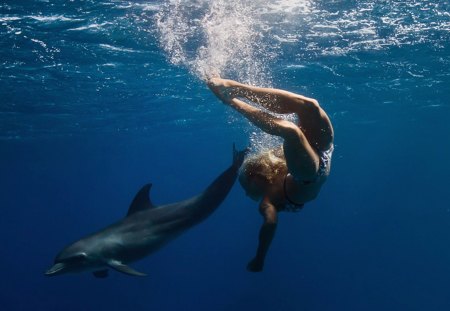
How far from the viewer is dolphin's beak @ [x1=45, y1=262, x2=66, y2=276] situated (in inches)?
343

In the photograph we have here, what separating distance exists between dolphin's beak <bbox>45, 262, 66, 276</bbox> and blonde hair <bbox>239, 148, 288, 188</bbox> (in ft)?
17.3

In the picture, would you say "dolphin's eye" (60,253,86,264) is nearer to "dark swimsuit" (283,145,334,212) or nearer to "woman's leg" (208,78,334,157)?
"dark swimsuit" (283,145,334,212)

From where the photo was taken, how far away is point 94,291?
4541 cm

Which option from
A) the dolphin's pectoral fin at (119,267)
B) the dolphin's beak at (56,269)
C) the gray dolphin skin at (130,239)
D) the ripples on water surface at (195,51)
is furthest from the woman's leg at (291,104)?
the ripples on water surface at (195,51)

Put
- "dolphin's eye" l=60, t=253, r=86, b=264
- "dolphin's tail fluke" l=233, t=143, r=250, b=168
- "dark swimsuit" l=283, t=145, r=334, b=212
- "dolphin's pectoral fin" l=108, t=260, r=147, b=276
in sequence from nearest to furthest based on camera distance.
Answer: "dark swimsuit" l=283, t=145, r=334, b=212 → "dolphin's tail fluke" l=233, t=143, r=250, b=168 → "dolphin's pectoral fin" l=108, t=260, r=147, b=276 → "dolphin's eye" l=60, t=253, r=86, b=264

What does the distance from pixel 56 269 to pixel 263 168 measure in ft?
19.1

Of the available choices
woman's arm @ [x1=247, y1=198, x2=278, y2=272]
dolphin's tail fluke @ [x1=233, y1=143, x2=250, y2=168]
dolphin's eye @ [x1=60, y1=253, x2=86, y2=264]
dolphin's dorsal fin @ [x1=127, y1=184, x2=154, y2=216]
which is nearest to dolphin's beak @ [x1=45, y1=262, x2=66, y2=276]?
dolphin's eye @ [x1=60, y1=253, x2=86, y2=264]

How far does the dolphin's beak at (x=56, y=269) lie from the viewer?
343 inches

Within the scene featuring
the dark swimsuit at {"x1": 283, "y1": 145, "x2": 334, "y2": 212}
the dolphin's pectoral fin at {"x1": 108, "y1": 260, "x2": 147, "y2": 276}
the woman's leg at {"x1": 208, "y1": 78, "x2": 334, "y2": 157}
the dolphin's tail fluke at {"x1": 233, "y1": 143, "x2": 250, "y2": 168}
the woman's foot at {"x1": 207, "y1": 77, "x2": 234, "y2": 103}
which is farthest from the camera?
the dolphin's pectoral fin at {"x1": 108, "y1": 260, "x2": 147, "y2": 276}

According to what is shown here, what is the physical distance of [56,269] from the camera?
8.94 m

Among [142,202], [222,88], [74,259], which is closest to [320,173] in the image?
[222,88]

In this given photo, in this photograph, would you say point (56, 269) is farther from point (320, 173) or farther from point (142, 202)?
point (320, 173)

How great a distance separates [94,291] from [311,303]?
25.1 meters

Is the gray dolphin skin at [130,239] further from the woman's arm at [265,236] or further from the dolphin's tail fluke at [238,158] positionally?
the woman's arm at [265,236]
